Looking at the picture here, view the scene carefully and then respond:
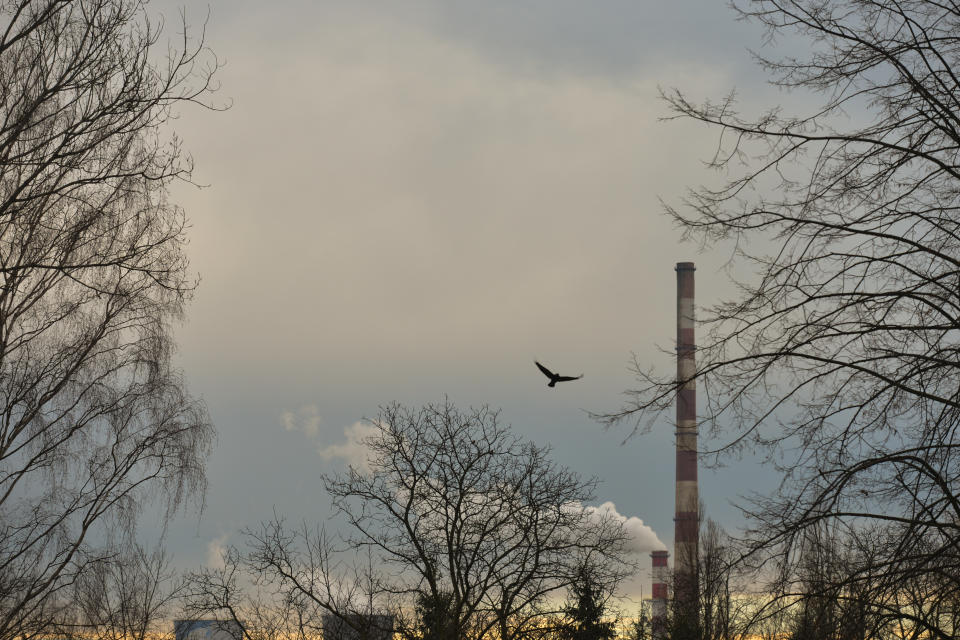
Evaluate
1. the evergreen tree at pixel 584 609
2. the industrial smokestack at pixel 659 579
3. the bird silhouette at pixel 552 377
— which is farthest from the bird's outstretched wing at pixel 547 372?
the industrial smokestack at pixel 659 579

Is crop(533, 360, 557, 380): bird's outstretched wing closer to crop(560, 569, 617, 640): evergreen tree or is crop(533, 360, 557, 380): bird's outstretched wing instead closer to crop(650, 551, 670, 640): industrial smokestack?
crop(560, 569, 617, 640): evergreen tree

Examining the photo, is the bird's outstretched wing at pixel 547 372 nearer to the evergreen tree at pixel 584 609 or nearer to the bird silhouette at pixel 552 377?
the bird silhouette at pixel 552 377

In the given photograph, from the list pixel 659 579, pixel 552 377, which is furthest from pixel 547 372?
pixel 659 579

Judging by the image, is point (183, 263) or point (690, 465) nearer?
point (183, 263)

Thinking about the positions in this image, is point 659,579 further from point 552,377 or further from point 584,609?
point 552,377

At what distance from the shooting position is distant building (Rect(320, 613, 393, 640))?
53.3 feet

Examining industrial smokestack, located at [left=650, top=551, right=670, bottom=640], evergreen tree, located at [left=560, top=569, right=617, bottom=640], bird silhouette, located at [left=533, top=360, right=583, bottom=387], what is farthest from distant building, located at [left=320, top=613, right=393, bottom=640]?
industrial smokestack, located at [left=650, top=551, right=670, bottom=640]

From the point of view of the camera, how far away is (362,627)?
53.5 feet

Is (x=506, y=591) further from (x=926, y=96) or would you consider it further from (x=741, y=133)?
(x=926, y=96)

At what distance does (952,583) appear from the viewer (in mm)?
7242

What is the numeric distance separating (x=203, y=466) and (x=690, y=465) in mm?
37606

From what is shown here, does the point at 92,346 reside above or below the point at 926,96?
below

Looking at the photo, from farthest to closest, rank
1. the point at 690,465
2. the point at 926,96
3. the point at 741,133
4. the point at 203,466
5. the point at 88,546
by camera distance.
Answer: the point at 690,465
the point at 203,466
the point at 88,546
the point at 741,133
the point at 926,96

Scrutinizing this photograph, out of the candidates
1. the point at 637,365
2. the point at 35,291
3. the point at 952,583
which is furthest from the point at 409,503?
the point at 952,583
